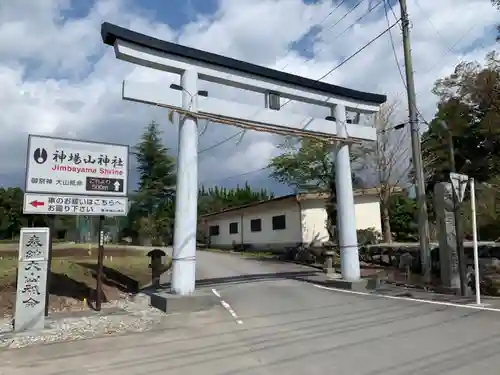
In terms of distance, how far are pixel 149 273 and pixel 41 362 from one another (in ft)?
35.9

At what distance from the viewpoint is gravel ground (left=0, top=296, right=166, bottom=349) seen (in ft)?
26.1

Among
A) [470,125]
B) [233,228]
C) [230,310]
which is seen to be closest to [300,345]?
[230,310]

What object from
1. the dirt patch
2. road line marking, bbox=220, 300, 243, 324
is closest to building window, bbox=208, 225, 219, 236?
the dirt patch

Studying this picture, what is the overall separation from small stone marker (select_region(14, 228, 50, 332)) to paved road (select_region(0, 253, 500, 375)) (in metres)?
1.58

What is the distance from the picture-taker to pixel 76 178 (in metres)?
10.3

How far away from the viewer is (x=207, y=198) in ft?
190

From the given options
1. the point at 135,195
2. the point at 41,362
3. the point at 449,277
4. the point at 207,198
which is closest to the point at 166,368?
the point at 41,362

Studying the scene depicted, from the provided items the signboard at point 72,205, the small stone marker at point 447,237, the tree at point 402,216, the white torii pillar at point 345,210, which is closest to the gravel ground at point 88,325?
the signboard at point 72,205

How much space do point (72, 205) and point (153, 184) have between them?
119 ft

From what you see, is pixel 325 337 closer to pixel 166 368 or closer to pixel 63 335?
pixel 166 368

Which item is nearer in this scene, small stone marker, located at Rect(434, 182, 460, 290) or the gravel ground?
the gravel ground

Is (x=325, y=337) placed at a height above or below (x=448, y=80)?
below

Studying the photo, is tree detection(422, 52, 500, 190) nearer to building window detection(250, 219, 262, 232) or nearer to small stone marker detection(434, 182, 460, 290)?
small stone marker detection(434, 182, 460, 290)

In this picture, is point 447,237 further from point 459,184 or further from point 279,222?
point 279,222
